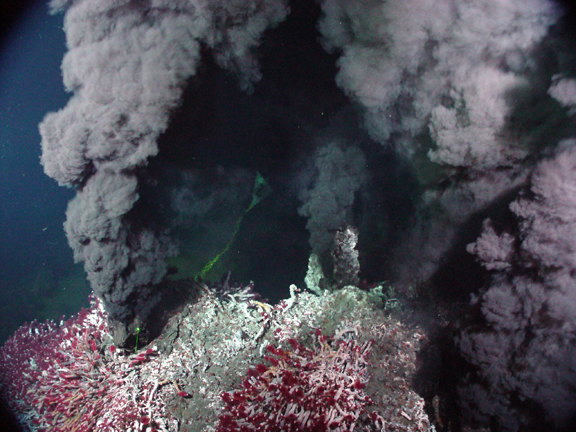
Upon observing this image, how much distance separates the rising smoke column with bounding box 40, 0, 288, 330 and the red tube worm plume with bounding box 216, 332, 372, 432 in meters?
2.15

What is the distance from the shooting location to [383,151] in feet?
15.8

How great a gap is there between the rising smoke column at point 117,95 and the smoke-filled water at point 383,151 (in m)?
0.02

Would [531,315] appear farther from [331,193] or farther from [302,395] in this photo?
[331,193]

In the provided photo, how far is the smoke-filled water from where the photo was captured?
2.52 metres

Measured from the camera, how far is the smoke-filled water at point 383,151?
252 centimetres

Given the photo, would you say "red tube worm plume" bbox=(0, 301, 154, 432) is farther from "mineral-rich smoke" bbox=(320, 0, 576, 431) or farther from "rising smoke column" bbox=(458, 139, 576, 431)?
"mineral-rich smoke" bbox=(320, 0, 576, 431)

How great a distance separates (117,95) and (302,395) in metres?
3.97

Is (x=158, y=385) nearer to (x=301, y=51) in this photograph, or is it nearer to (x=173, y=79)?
(x=173, y=79)

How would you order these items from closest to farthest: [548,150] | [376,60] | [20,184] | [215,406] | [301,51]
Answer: [548,150], [215,406], [376,60], [301,51], [20,184]

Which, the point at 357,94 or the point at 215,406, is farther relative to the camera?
the point at 357,94

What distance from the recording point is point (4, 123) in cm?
2475

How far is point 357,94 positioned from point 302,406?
408 centimetres

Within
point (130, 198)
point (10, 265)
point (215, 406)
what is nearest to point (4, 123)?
point (10, 265)

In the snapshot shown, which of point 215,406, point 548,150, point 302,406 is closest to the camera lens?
point 548,150
